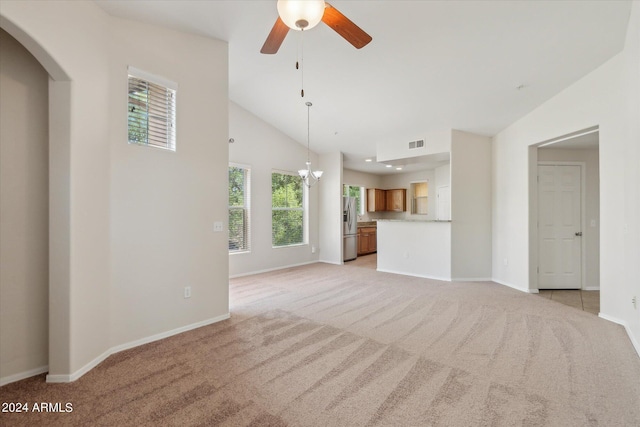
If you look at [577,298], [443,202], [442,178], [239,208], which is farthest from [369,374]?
[442,178]

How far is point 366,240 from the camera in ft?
29.4

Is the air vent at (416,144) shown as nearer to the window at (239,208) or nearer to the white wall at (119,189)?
the window at (239,208)

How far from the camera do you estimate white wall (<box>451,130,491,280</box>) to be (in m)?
5.40

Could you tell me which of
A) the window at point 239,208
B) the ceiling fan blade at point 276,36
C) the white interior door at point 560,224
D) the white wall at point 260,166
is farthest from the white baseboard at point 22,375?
the white interior door at point 560,224

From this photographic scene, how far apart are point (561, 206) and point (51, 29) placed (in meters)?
6.55

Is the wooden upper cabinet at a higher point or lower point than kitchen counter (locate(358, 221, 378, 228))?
higher

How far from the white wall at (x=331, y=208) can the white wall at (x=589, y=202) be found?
13.1 feet

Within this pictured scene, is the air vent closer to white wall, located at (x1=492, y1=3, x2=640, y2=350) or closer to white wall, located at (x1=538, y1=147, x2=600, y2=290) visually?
white wall, located at (x1=492, y1=3, x2=640, y2=350)

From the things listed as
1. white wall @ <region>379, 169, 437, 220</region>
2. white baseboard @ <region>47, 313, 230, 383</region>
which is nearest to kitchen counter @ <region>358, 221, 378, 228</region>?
white wall @ <region>379, 169, 437, 220</region>

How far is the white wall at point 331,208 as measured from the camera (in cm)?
716

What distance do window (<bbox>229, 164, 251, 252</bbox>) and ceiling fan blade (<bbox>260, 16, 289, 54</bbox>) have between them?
12.1 feet

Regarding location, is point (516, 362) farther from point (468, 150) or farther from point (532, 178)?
point (468, 150)

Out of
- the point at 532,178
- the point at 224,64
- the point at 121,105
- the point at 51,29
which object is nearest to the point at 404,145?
the point at 532,178

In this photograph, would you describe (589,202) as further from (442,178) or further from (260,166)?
(260,166)
